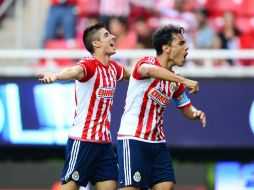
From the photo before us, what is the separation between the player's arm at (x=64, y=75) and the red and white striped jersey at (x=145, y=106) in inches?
20.6

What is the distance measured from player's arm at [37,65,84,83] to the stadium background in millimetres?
3903

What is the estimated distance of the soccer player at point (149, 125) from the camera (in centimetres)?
1032

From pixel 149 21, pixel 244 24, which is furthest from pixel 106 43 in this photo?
pixel 244 24

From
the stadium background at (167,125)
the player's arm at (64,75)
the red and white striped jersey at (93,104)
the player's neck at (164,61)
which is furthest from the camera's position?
the stadium background at (167,125)

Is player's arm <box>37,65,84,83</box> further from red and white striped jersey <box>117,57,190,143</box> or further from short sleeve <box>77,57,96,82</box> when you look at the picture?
red and white striped jersey <box>117,57,190,143</box>

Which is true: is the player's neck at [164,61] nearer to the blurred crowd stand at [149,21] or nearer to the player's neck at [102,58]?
the player's neck at [102,58]

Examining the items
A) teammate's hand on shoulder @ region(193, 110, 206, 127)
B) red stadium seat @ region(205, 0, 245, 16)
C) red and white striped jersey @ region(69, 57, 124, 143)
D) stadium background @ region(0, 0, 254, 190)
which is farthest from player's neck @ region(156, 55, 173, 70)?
red stadium seat @ region(205, 0, 245, 16)

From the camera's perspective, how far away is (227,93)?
14.7 metres

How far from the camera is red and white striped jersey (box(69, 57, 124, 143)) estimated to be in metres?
10.6

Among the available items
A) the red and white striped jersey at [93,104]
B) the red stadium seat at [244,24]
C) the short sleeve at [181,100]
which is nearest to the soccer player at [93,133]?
the red and white striped jersey at [93,104]

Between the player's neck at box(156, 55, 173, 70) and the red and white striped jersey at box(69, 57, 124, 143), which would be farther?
the red and white striped jersey at box(69, 57, 124, 143)

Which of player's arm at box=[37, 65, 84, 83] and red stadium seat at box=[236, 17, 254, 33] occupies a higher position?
red stadium seat at box=[236, 17, 254, 33]

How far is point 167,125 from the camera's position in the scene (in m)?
14.8

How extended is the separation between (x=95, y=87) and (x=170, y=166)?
110 cm
